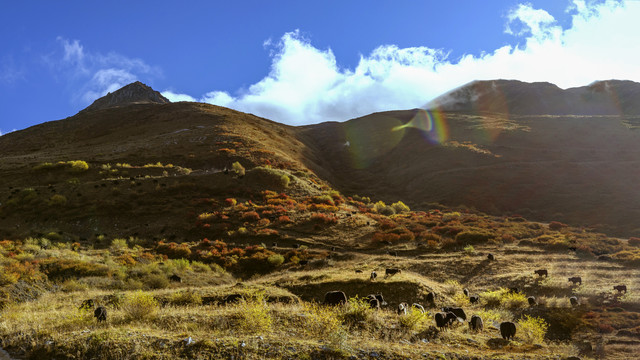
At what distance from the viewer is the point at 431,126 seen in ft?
291

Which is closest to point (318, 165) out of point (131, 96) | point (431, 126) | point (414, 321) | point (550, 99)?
point (431, 126)

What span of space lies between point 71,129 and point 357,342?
8815 cm

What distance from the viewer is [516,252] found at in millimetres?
24484

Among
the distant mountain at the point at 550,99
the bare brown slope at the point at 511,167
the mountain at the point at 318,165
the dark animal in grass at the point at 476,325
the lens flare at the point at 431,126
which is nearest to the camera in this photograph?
the dark animal in grass at the point at 476,325

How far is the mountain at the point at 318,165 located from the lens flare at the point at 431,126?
0.50 meters

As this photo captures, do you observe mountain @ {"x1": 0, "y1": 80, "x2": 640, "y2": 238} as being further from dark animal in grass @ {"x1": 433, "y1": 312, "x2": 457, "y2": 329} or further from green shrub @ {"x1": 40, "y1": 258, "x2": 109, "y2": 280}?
dark animal in grass @ {"x1": 433, "y1": 312, "x2": 457, "y2": 329}

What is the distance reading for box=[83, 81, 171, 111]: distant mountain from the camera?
415ft

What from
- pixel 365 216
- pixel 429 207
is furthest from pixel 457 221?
pixel 429 207

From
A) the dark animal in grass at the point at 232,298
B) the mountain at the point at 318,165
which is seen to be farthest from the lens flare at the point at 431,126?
the dark animal in grass at the point at 232,298

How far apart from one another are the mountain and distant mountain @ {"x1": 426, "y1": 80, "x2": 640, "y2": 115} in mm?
6400

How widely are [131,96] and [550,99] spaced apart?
14856 centimetres

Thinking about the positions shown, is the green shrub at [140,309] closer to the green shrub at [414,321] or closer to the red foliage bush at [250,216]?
the green shrub at [414,321]

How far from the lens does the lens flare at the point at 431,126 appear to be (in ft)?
253

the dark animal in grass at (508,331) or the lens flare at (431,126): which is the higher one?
the lens flare at (431,126)
